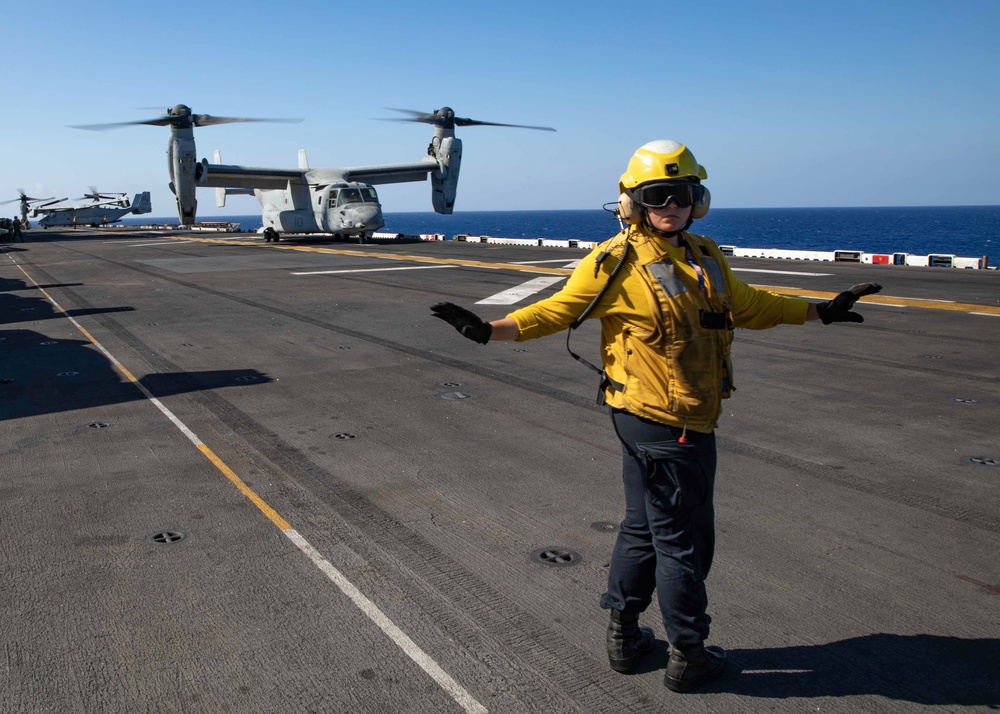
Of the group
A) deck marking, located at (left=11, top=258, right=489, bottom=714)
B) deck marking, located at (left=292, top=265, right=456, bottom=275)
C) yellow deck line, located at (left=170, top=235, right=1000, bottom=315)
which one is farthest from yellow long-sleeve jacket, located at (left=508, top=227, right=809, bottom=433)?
deck marking, located at (left=292, top=265, right=456, bottom=275)

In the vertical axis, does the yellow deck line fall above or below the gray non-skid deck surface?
above

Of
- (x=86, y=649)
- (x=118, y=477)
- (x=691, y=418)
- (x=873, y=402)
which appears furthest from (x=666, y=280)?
(x=873, y=402)

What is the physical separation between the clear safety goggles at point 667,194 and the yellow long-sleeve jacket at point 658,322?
0.16m

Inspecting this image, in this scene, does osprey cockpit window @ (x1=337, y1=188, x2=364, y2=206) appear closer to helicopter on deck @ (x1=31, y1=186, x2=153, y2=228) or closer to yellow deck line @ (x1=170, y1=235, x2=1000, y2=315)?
yellow deck line @ (x1=170, y1=235, x2=1000, y2=315)

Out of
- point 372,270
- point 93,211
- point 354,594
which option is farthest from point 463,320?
point 93,211

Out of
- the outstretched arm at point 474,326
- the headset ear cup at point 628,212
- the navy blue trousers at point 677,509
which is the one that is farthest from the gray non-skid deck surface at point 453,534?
the headset ear cup at point 628,212

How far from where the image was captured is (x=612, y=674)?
3.68m

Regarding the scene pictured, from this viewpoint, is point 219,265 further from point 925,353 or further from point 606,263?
point 606,263

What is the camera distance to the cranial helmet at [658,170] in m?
3.54

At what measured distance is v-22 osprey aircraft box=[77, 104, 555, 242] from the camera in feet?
121

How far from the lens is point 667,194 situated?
11.6ft

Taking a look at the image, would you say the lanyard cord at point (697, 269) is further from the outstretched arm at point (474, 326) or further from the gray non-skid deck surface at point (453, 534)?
the gray non-skid deck surface at point (453, 534)

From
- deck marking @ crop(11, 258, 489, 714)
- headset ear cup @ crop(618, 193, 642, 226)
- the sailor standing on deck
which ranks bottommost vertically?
deck marking @ crop(11, 258, 489, 714)

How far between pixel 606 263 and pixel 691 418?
0.77m
